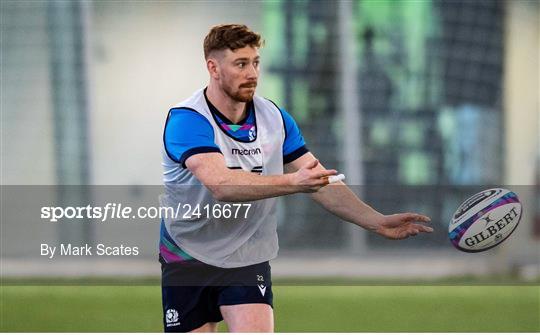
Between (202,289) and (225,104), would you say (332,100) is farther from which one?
(202,289)

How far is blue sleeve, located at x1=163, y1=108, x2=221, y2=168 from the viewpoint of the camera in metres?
5.48

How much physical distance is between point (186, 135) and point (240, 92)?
0.39 m

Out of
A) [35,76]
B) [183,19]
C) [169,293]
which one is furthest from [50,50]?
[169,293]

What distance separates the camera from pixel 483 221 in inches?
251

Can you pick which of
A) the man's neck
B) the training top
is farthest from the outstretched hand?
the man's neck

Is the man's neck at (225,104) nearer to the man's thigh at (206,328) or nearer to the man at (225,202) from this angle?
the man at (225,202)

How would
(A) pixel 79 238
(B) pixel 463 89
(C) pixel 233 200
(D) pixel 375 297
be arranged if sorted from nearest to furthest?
(C) pixel 233 200, (A) pixel 79 238, (D) pixel 375 297, (B) pixel 463 89

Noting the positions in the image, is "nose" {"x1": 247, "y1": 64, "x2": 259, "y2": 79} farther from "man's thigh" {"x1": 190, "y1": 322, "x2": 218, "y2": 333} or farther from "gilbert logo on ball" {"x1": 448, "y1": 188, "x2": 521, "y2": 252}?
"gilbert logo on ball" {"x1": 448, "y1": 188, "x2": 521, "y2": 252}

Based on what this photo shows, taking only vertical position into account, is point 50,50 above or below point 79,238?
above

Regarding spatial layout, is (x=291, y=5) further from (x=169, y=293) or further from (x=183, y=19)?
(x=169, y=293)

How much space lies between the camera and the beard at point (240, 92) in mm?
5699

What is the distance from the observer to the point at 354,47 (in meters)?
13.2

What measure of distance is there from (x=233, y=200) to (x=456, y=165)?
30.1ft

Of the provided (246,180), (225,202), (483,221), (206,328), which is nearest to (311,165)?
(246,180)
